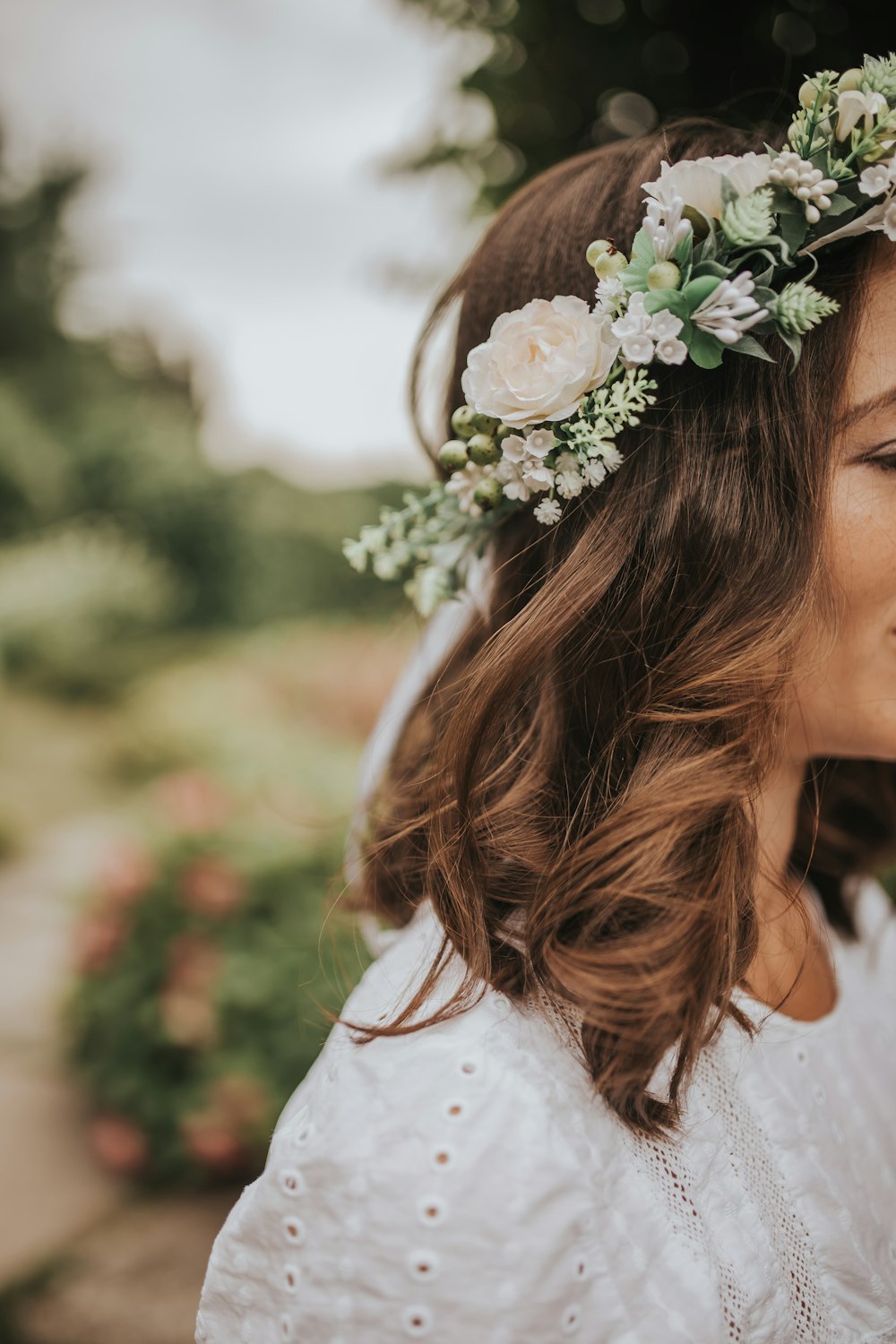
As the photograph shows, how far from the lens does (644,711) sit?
4.02 feet

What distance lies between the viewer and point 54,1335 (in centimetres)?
279

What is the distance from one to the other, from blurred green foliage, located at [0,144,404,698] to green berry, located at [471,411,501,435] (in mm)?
7438

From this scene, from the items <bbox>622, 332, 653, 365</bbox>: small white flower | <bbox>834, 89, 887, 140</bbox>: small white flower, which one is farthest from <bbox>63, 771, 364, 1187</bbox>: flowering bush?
<bbox>834, 89, 887, 140</bbox>: small white flower

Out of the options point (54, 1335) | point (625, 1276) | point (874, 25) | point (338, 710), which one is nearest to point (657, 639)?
point (625, 1276)

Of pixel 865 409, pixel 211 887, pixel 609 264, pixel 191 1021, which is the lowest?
pixel 191 1021

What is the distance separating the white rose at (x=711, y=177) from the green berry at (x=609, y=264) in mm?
80

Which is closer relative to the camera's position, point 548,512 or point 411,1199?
point 411,1199

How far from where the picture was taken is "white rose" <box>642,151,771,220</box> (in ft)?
3.67

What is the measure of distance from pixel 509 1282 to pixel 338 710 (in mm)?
5420

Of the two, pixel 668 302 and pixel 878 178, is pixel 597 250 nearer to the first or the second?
pixel 668 302

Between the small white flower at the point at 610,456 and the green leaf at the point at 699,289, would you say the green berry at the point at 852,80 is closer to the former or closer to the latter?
the green leaf at the point at 699,289

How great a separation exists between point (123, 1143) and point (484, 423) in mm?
3114

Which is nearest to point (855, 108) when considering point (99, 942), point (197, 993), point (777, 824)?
point (777, 824)

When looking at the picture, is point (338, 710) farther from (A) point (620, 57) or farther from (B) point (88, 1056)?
(A) point (620, 57)
